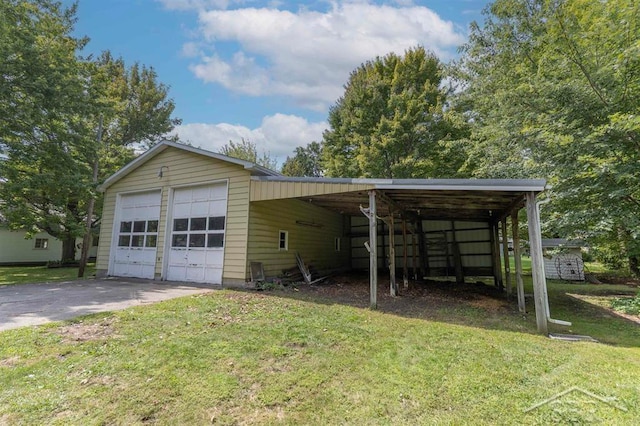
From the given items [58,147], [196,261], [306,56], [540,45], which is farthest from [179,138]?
[540,45]

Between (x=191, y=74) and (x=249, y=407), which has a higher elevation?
(x=191, y=74)

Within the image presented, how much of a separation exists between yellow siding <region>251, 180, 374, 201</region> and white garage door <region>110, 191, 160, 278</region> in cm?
421

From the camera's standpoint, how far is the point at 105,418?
8.48 ft

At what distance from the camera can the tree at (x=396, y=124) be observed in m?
16.5

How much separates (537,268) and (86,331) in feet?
25.0

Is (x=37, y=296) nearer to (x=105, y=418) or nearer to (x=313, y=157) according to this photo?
(x=105, y=418)

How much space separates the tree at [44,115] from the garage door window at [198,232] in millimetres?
5350

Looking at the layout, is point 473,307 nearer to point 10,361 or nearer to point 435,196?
point 435,196

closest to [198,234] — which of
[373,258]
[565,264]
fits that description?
[373,258]

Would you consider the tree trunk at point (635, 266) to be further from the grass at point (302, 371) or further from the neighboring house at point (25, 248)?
the neighboring house at point (25, 248)

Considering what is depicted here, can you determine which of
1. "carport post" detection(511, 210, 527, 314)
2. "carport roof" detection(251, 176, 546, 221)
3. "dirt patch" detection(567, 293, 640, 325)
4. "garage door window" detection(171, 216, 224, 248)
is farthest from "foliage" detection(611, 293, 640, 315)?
"garage door window" detection(171, 216, 224, 248)

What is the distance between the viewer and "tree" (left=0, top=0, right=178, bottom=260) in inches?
436

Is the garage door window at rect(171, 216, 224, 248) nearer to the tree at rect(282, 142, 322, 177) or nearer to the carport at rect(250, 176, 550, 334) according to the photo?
the carport at rect(250, 176, 550, 334)

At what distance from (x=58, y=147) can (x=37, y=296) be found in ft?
25.5
